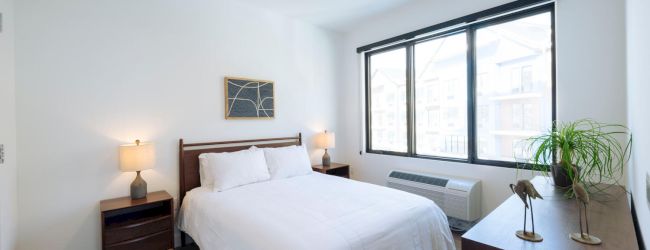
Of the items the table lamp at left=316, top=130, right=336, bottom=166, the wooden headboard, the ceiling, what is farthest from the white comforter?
the ceiling

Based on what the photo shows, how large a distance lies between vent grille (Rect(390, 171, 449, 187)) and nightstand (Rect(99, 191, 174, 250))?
2.46 metres

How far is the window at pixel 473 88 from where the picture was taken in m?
2.51

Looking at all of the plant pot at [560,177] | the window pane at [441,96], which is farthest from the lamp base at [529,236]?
the window pane at [441,96]

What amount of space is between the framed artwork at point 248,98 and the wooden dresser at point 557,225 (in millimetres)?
2609

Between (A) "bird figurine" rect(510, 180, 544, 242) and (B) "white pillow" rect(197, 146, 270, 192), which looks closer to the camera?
(A) "bird figurine" rect(510, 180, 544, 242)

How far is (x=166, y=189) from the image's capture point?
2617mm

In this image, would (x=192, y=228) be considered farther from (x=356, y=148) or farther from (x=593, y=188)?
(x=593, y=188)

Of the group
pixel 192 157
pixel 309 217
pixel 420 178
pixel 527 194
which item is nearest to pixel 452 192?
pixel 420 178

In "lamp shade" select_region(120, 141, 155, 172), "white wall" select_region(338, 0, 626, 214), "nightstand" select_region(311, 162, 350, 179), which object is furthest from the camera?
"nightstand" select_region(311, 162, 350, 179)

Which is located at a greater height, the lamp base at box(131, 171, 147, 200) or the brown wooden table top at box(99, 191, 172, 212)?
the lamp base at box(131, 171, 147, 200)

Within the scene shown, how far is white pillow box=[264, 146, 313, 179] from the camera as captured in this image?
2.92m

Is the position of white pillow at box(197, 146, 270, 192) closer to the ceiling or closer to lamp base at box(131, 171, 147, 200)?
lamp base at box(131, 171, 147, 200)

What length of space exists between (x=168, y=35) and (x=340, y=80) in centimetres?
244

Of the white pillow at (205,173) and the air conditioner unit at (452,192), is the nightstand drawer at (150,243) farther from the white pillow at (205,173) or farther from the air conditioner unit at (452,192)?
the air conditioner unit at (452,192)
